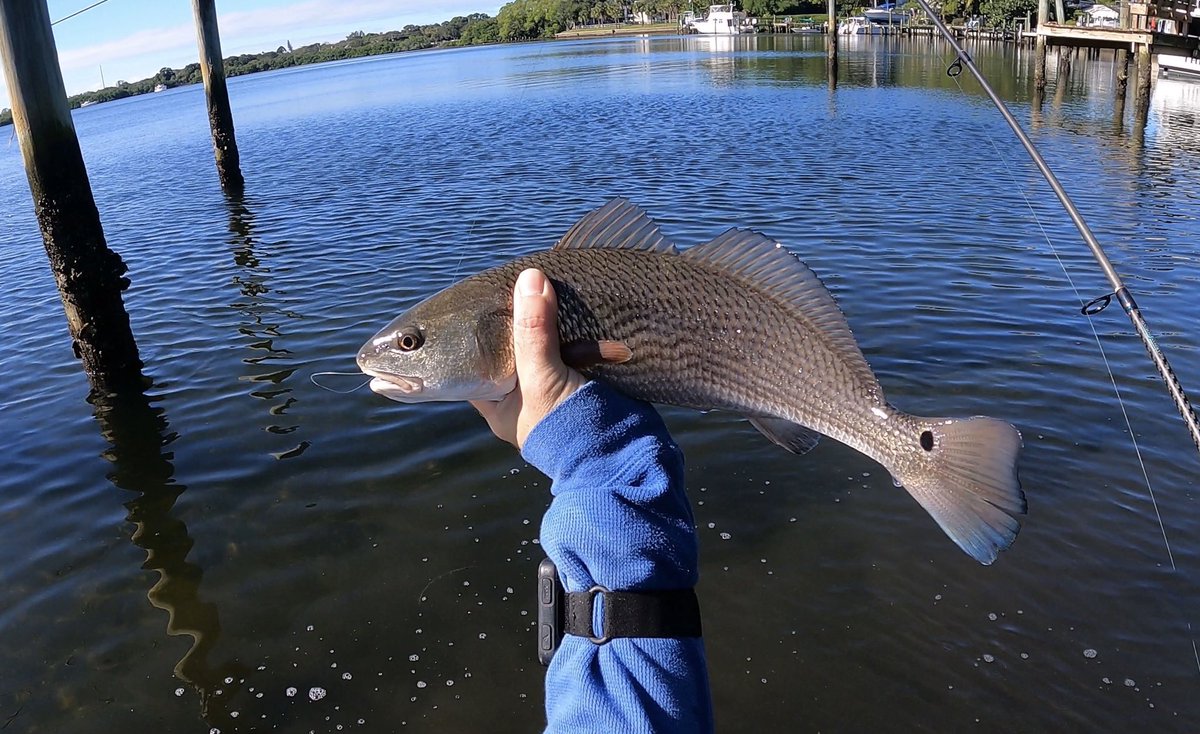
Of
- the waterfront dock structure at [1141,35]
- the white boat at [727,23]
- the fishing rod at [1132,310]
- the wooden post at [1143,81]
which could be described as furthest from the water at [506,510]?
the white boat at [727,23]

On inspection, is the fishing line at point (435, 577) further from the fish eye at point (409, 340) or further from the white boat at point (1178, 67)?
the white boat at point (1178, 67)

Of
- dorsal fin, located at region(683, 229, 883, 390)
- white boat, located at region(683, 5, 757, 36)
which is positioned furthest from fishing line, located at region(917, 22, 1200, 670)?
white boat, located at region(683, 5, 757, 36)

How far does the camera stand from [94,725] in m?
4.88

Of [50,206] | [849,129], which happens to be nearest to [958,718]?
[50,206]

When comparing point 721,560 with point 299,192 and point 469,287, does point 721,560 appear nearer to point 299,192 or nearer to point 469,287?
point 469,287

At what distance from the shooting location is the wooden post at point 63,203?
8422mm

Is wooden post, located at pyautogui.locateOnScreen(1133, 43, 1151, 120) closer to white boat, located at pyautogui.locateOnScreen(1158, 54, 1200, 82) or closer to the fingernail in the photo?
white boat, located at pyautogui.locateOnScreen(1158, 54, 1200, 82)

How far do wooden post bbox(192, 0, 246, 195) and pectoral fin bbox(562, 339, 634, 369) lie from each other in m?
21.3

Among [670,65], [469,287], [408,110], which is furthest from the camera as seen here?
[670,65]

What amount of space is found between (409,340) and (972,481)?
2031mm

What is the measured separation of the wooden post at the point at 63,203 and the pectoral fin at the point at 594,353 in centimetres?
882

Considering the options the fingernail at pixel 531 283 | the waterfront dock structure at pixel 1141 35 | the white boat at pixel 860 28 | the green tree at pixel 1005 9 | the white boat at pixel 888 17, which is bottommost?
the fingernail at pixel 531 283

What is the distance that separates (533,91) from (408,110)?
28.8ft

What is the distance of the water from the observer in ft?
16.3
